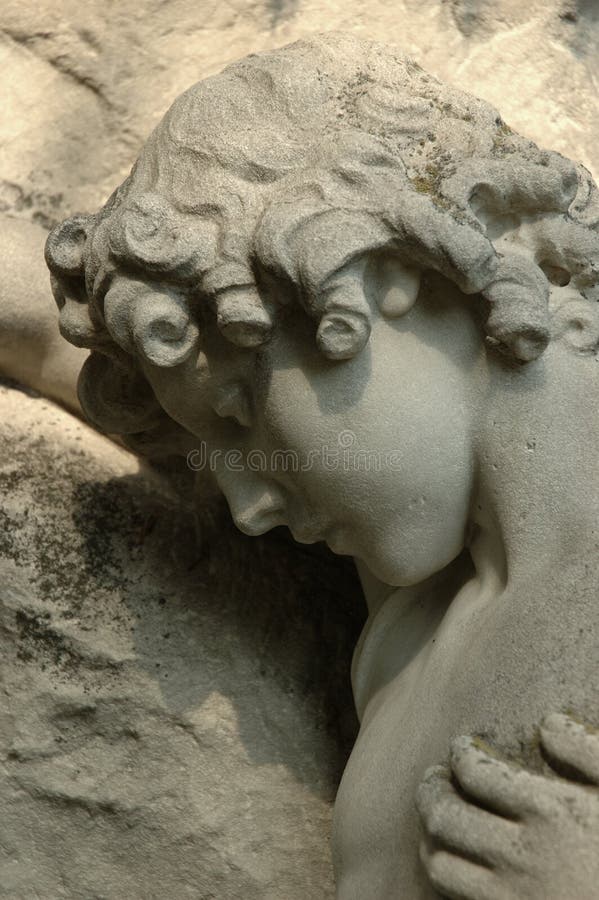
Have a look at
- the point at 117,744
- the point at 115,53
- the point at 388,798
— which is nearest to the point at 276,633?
the point at 117,744

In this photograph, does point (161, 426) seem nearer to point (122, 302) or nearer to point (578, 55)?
point (122, 302)

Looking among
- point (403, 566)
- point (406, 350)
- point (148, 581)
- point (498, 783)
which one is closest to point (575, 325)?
point (406, 350)

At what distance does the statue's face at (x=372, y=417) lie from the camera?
102cm

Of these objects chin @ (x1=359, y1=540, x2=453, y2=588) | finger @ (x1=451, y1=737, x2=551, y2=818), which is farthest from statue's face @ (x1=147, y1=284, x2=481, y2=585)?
finger @ (x1=451, y1=737, x2=551, y2=818)

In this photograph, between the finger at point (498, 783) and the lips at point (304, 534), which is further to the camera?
the lips at point (304, 534)

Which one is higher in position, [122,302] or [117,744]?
[122,302]

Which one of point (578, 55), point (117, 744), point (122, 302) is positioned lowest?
point (117, 744)

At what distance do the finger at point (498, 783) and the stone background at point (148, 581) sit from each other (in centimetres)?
45

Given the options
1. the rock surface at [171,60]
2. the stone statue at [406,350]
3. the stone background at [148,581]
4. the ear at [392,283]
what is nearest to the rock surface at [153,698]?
the stone background at [148,581]

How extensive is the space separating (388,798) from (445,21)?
1.02 metres

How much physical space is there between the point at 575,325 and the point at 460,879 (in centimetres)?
49

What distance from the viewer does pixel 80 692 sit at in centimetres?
131

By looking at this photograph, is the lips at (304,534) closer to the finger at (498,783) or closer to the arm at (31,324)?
the finger at (498,783)

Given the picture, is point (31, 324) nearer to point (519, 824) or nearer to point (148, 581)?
point (148, 581)
